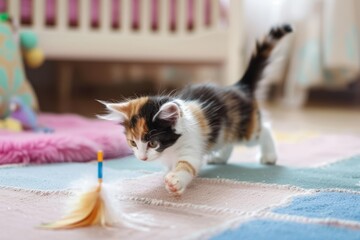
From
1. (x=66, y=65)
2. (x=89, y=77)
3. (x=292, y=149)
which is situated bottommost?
(x=89, y=77)

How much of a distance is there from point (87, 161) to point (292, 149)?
701 mm

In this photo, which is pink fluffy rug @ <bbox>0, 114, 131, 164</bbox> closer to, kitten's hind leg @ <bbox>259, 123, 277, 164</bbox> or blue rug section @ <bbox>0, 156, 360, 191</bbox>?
blue rug section @ <bbox>0, 156, 360, 191</bbox>

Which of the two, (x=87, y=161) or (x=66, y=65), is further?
(x=66, y=65)

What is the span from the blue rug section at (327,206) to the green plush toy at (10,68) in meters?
1.31

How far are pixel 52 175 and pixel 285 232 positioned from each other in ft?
2.09

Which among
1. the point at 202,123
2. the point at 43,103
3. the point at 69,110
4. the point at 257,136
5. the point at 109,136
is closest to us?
the point at 202,123

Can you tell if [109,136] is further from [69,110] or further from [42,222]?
[69,110]

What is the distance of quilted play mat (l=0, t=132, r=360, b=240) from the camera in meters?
0.78

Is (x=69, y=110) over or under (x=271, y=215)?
under

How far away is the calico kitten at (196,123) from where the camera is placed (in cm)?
103

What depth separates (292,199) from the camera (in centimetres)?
98

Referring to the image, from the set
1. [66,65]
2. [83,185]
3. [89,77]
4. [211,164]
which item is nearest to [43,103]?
[66,65]

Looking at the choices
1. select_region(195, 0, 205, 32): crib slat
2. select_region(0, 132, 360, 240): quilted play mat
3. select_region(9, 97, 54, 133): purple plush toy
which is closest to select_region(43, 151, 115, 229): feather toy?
select_region(0, 132, 360, 240): quilted play mat

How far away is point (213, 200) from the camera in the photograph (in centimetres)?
99
